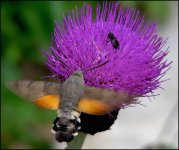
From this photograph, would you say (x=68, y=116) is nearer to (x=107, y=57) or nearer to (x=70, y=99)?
(x=70, y=99)

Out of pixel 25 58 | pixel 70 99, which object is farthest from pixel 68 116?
pixel 25 58

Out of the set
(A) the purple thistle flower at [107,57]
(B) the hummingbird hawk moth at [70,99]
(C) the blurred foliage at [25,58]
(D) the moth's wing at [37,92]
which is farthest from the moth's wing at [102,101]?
(C) the blurred foliage at [25,58]

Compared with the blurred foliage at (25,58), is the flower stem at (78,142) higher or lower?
higher

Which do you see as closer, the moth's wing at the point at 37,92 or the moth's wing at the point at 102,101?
the moth's wing at the point at 102,101

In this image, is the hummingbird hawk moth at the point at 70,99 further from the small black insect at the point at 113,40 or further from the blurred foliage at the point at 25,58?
the blurred foliage at the point at 25,58

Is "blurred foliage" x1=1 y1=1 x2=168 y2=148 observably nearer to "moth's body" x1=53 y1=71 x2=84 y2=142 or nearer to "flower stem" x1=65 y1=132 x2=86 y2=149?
"flower stem" x1=65 y1=132 x2=86 y2=149

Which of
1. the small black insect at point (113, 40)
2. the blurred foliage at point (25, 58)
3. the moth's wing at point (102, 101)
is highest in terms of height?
the small black insect at point (113, 40)

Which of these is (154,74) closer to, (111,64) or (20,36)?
(111,64)

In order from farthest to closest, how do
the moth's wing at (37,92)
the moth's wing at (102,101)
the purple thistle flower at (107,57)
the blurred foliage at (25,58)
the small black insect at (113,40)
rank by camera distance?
the blurred foliage at (25,58) → the small black insect at (113,40) → the purple thistle flower at (107,57) → the moth's wing at (37,92) → the moth's wing at (102,101)
